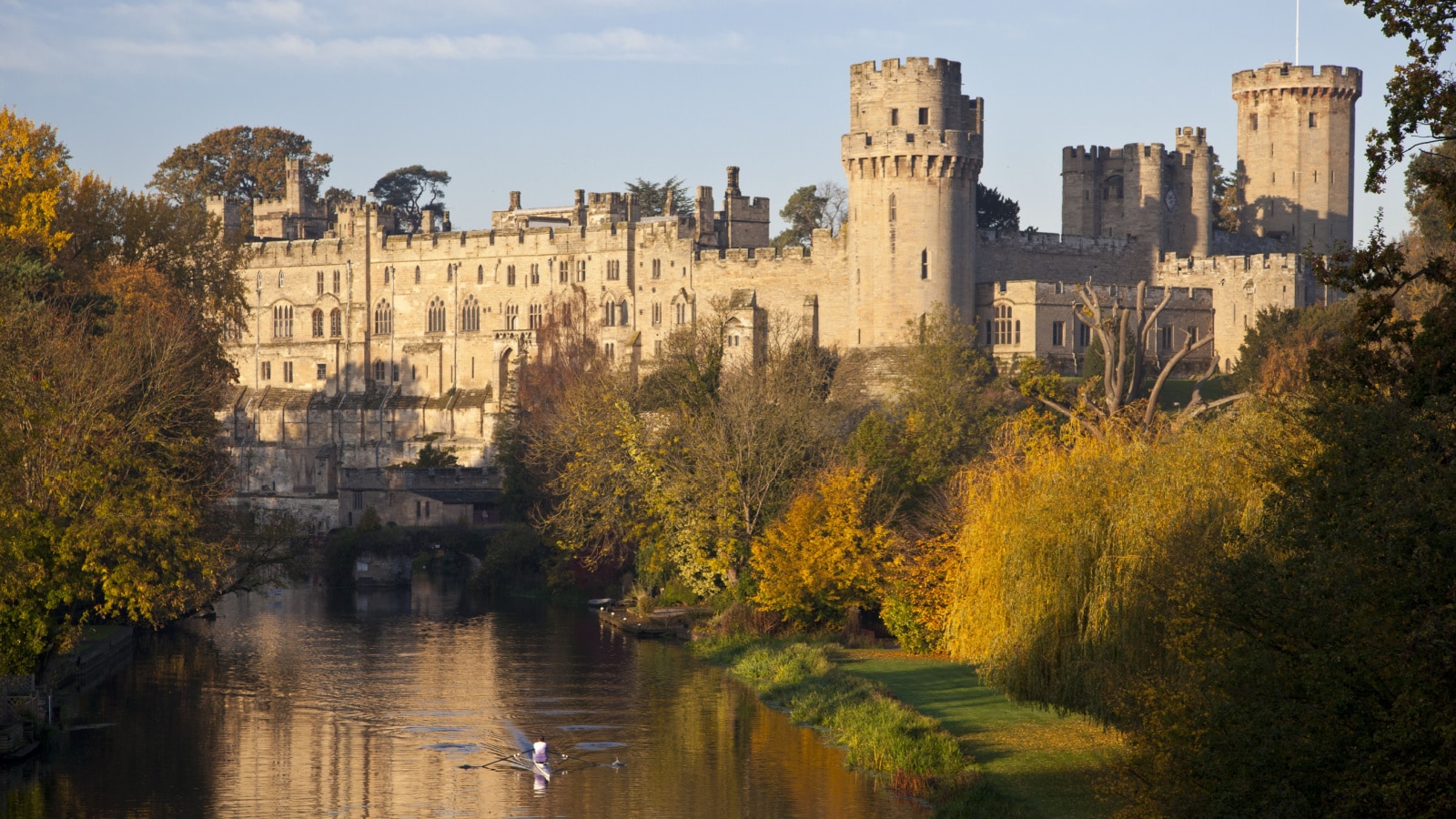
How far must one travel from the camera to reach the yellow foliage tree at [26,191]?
41875mm

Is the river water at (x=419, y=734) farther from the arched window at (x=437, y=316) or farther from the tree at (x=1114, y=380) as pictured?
the arched window at (x=437, y=316)

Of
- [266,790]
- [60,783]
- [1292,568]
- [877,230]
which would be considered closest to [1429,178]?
[1292,568]

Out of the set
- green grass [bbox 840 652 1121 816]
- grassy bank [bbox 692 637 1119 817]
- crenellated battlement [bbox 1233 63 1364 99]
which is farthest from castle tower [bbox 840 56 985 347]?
green grass [bbox 840 652 1121 816]

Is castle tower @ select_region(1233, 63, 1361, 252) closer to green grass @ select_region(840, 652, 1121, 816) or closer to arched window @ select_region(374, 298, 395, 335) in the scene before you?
→ arched window @ select_region(374, 298, 395, 335)

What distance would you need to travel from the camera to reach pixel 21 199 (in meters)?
42.2

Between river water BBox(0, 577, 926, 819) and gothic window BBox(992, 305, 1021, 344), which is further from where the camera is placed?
gothic window BBox(992, 305, 1021, 344)

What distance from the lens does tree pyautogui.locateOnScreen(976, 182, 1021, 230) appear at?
75.6 metres

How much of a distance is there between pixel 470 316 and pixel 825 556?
144 feet

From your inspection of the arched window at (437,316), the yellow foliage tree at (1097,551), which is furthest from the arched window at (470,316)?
the yellow foliage tree at (1097,551)

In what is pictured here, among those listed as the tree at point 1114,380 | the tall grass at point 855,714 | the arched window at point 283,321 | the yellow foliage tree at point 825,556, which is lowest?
the tall grass at point 855,714

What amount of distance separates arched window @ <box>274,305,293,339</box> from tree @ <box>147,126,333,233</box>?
1753 cm

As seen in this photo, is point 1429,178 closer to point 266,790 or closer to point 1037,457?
point 1037,457

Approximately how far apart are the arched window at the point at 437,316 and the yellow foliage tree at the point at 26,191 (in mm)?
35734

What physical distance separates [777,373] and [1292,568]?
3608 centimetres
